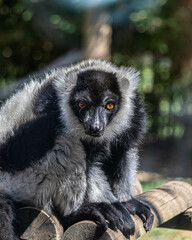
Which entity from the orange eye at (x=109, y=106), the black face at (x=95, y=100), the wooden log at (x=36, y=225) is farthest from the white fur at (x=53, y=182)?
the orange eye at (x=109, y=106)

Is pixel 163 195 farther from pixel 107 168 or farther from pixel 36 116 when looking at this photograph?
pixel 36 116

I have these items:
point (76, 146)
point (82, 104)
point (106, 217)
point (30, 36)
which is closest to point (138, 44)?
point (30, 36)

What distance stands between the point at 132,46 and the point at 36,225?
8019 millimetres

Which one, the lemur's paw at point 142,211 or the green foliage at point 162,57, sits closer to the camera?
the lemur's paw at point 142,211

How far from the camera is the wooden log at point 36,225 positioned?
3457mm

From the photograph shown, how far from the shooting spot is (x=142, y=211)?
13.1ft

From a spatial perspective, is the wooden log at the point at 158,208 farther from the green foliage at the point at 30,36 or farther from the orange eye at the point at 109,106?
the green foliage at the point at 30,36

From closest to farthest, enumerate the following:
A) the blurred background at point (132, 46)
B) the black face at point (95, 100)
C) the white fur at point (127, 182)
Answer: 1. the black face at point (95, 100)
2. the white fur at point (127, 182)
3. the blurred background at point (132, 46)

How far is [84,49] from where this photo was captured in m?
9.17

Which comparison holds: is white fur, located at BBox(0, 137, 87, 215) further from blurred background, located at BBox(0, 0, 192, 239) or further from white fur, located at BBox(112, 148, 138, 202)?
blurred background, located at BBox(0, 0, 192, 239)

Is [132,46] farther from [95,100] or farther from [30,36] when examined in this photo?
[95,100]

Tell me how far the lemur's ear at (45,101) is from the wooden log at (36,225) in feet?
2.89

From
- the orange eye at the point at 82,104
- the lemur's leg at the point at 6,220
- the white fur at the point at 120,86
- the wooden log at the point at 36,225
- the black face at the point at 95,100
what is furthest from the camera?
the white fur at the point at 120,86

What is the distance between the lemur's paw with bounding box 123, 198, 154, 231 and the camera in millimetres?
3904
